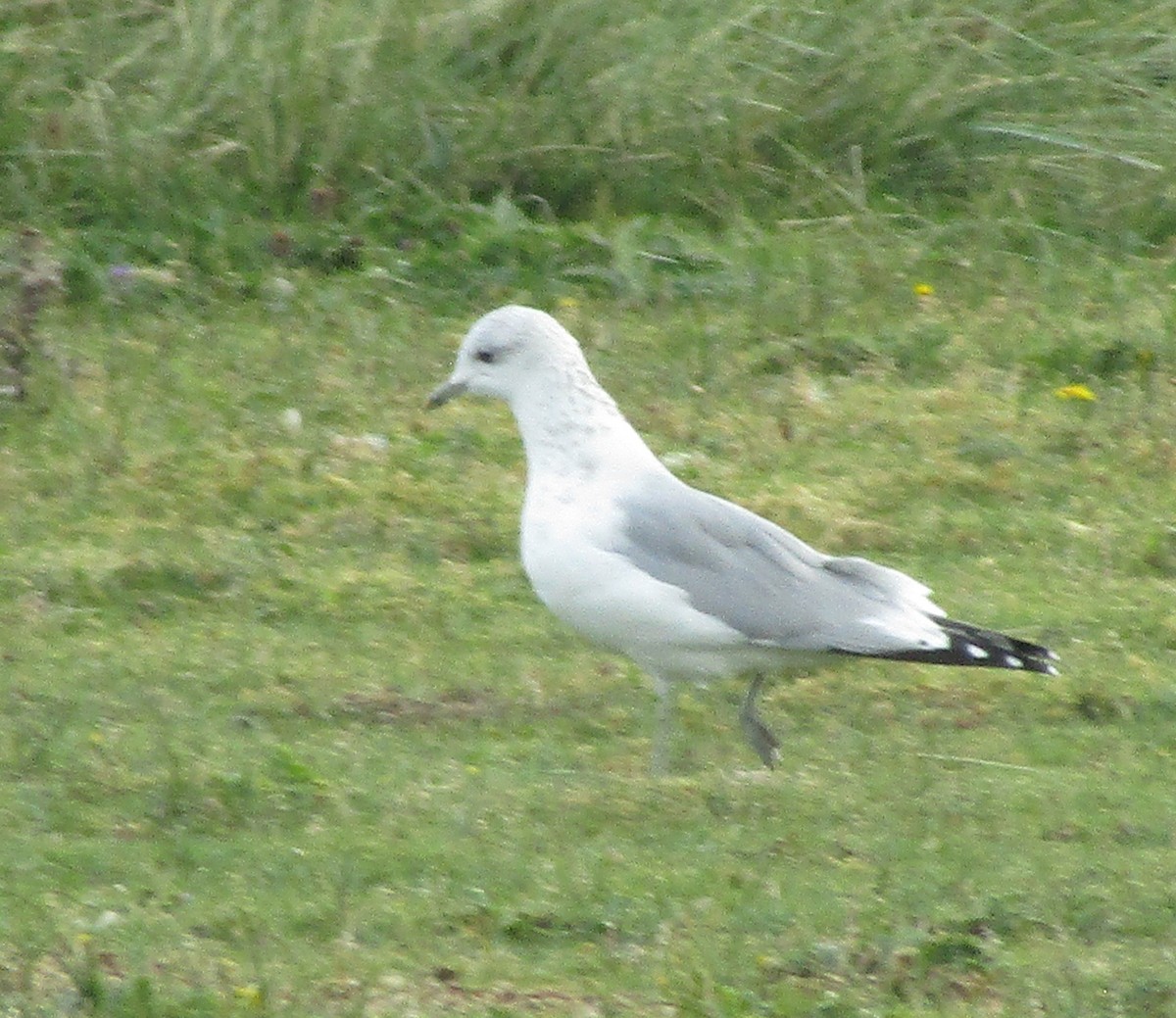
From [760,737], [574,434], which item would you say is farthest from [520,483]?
[760,737]

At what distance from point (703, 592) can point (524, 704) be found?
57cm

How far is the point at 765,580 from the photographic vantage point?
4.89 m

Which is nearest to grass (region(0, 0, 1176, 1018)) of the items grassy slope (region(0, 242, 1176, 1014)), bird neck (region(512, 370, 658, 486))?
grassy slope (region(0, 242, 1176, 1014))

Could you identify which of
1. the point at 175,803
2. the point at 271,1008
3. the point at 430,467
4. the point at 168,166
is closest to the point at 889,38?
the point at 168,166

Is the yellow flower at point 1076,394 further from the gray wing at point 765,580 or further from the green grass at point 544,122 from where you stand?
the gray wing at point 765,580

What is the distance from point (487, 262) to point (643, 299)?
56cm

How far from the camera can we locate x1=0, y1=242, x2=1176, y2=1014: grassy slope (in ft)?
12.9

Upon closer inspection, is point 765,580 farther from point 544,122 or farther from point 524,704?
point 544,122

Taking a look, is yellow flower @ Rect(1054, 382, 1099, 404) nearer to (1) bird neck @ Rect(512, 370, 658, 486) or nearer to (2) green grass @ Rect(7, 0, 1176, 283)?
(2) green grass @ Rect(7, 0, 1176, 283)

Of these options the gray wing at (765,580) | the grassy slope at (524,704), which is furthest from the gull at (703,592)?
the grassy slope at (524,704)

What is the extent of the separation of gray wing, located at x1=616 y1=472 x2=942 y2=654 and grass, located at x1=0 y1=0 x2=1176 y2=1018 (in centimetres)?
27

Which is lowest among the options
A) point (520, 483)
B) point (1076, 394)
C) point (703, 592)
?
point (520, 483)

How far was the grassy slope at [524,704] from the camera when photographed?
12.9 ft

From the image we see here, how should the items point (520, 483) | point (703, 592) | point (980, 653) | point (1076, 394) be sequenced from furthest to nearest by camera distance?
1. point (1076, 394)
2. point (520, 483)
3. point (703, 592)
4. point (980, 653)
